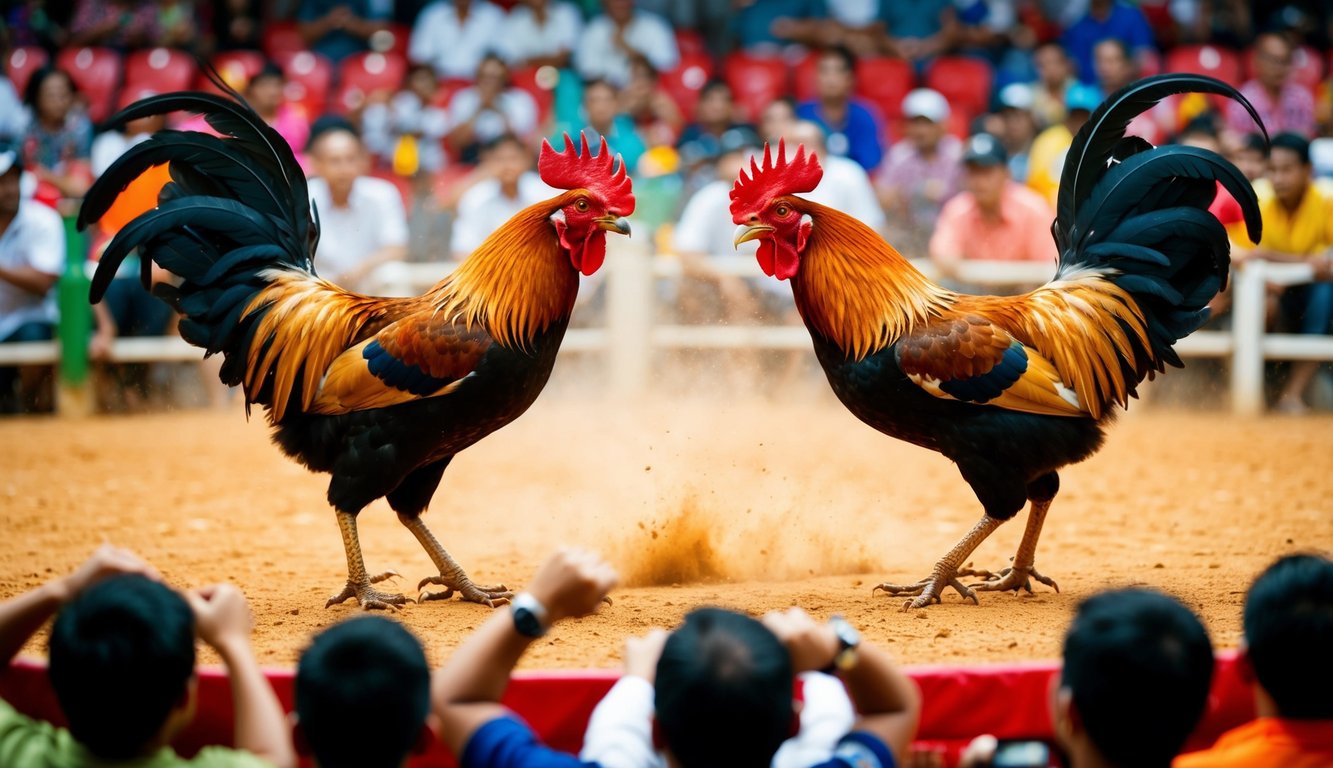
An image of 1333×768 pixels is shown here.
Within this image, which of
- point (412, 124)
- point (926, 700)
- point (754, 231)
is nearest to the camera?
point (926, 700)

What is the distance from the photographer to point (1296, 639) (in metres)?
2.69

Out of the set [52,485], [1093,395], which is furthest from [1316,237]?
[52,485]

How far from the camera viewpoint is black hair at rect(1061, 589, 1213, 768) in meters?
2.48

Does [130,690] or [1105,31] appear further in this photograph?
[1105,31]

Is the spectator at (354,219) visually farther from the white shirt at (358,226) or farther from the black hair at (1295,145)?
the black hair at (1295,145)

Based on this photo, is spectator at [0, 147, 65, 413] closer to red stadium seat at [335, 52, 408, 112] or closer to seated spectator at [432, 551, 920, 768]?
red stadium seat at [335, 52, 408, 112]

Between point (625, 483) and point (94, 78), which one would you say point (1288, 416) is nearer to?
point (625, 483)

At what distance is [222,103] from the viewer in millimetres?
5207

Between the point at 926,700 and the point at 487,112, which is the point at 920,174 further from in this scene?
the point at 926,700

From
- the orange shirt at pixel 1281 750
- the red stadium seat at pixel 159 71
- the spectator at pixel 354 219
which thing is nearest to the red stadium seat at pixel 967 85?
the spectator at pixel 354 219

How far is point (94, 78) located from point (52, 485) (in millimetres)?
6216

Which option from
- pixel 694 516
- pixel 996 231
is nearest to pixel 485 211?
pixel 996 231

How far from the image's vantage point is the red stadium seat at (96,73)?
510 inches

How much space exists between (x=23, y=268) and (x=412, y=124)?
3.78 meters
